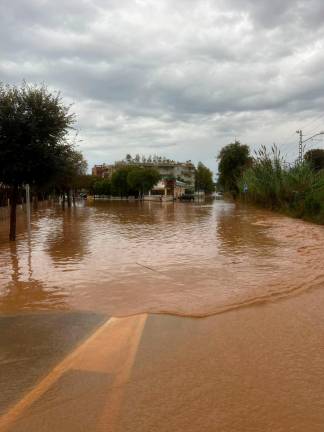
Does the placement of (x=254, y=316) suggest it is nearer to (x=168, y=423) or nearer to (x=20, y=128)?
(x=168, y=423)

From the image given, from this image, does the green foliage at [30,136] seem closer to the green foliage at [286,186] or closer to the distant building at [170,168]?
the green foliage at [286,186]

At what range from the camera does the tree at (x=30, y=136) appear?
48.1 ft

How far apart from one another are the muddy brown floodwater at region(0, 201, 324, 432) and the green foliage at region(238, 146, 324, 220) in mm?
17203

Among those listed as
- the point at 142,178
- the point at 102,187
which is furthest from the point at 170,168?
the point at 142,178

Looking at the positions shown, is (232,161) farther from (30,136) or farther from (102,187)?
(30,136)

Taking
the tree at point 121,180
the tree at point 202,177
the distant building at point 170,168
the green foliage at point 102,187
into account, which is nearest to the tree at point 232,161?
the tree at point 121,180

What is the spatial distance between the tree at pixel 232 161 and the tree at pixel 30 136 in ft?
160

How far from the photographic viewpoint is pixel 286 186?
32.8 m

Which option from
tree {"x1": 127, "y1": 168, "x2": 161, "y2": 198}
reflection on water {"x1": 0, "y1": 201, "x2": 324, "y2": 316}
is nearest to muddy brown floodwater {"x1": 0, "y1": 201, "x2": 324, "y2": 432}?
reflection on water {"x1": 0, "y1": 201, "x2": 324, "y2": 316}

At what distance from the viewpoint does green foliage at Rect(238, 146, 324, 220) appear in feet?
91.5

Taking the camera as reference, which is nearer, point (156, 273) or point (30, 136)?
point (156, 273)

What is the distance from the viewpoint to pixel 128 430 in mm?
3350

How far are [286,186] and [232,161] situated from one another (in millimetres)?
31716

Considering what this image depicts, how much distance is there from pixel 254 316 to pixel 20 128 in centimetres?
1144
